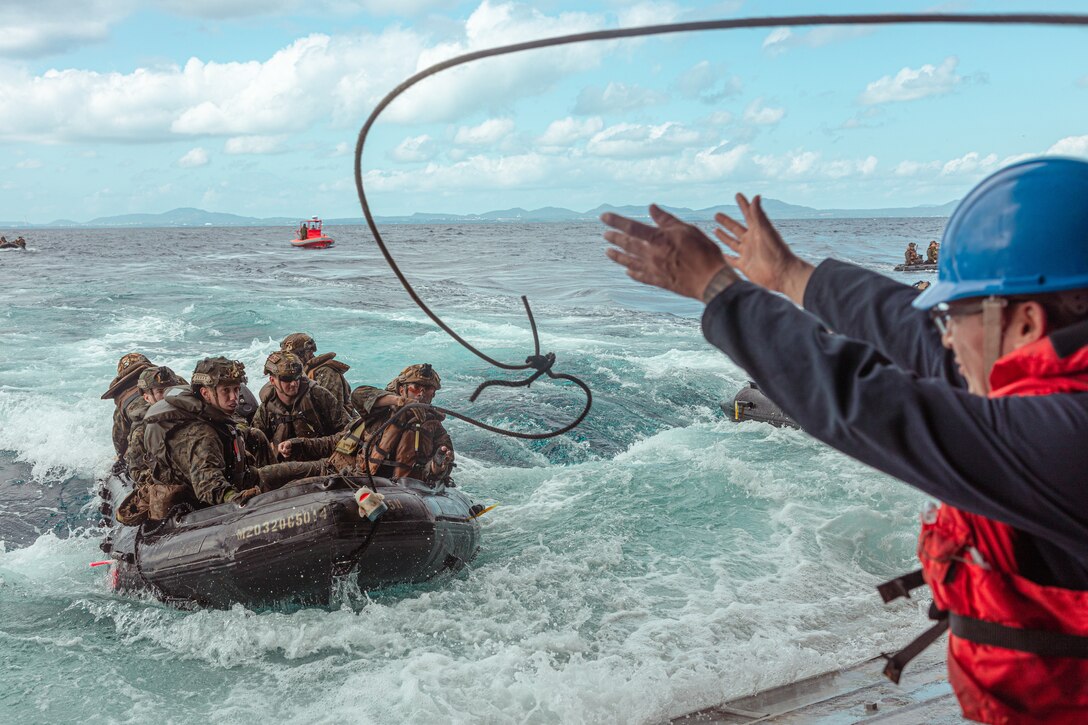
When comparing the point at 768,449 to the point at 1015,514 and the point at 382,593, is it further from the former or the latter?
the point at 1015,514

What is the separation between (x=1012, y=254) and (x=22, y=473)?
13.6 m

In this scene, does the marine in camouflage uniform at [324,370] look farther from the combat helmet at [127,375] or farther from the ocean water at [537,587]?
the ocean water at [537,587]

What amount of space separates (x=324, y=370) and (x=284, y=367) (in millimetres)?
986

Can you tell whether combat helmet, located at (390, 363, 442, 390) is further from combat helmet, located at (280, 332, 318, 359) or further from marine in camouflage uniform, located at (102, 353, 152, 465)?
marine in camouflage uniform, located at (102, 353, 152, 465)

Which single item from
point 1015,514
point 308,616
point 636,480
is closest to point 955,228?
point 1015,514

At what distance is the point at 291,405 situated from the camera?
8.45 meters

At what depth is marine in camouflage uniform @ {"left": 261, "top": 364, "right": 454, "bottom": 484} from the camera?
25.6 feet

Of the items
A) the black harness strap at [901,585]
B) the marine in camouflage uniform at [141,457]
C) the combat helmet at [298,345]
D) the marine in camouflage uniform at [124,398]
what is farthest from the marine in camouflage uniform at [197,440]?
the black harness strap at [901,585]

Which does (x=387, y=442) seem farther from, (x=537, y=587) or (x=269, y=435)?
(x=537, y=587)

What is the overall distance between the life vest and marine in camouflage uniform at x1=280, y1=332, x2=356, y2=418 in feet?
25.3

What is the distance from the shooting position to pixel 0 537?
996 centimetres

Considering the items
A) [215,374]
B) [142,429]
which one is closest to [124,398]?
[142,429]

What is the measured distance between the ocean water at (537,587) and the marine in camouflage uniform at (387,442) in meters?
1.14

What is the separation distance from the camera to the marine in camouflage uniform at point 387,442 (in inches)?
307
